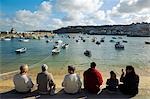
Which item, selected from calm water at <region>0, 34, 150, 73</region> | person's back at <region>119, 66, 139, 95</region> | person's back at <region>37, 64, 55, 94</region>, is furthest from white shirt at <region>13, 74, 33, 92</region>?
calm water at <region>0, 34, 150, 73</region>

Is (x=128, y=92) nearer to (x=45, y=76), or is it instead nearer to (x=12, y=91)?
(x=45, y=76)

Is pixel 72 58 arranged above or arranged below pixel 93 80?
below

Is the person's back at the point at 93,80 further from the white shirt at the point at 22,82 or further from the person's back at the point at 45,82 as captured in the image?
the white shirt at the point at 22,82

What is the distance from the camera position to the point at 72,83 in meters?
8.76

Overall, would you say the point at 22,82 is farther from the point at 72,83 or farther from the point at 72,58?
the point at 72,58

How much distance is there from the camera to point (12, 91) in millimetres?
9203

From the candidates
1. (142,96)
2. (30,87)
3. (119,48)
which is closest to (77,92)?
(30,87)

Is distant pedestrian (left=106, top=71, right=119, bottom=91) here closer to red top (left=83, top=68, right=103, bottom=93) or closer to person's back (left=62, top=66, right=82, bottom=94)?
red top (left=83, top=68, right=103, bottom=93)

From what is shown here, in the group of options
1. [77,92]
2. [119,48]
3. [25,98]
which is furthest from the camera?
[119,48]

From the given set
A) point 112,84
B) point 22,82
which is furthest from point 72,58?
point 22,82

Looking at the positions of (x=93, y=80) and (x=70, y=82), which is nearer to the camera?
(x=70, y=82)

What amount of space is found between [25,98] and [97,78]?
8.01 feet

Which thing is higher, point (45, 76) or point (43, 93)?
point (45, 76)

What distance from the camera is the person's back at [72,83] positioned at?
8.74m
